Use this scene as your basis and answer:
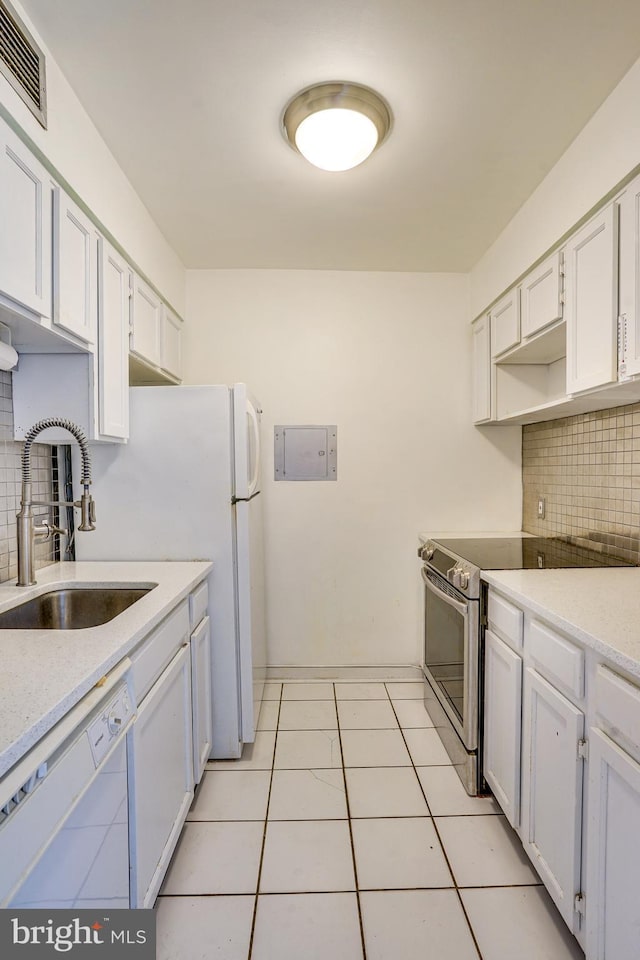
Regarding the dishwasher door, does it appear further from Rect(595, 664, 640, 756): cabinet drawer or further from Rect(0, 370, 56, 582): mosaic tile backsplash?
Rect(595, 664, 640, 756): cabinet drawer

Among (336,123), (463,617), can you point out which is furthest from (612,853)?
(336,123)

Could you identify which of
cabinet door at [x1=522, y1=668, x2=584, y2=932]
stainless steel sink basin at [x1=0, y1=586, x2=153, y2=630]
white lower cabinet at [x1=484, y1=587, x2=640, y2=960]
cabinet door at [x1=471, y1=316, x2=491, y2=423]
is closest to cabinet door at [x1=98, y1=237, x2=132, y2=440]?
stainless steel sink basin at [x1=0, y1=586, x2=153, y2=630]

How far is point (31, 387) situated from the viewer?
1660 mm

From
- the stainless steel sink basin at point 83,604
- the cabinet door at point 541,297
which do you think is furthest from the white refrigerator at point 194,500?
the cabinet door at point 541,297

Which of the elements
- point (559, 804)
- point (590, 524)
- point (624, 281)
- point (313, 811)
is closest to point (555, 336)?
point (624, 281)

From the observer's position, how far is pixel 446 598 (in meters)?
2.08

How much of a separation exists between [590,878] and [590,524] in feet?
4.70

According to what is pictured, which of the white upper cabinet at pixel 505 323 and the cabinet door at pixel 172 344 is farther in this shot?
the cabinet door at pixel 172 344

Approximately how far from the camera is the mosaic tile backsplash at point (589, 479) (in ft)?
6.31

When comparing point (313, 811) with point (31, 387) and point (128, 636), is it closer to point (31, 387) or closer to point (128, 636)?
point (128, 636)

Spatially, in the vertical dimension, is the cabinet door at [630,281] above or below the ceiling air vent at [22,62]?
below

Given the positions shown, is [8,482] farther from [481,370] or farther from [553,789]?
[481,370]

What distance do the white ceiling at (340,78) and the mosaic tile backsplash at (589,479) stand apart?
106cm

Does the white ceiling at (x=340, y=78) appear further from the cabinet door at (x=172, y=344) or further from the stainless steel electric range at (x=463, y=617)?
the stainless steel electric range at (x=463, y=617)
